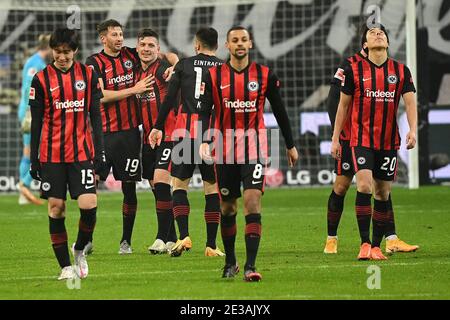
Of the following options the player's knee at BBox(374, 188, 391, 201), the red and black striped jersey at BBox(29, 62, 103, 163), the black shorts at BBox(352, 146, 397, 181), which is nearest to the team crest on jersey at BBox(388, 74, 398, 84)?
the black shorts at BBox(352, 146, 397, 181)

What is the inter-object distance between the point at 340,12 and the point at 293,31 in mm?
893

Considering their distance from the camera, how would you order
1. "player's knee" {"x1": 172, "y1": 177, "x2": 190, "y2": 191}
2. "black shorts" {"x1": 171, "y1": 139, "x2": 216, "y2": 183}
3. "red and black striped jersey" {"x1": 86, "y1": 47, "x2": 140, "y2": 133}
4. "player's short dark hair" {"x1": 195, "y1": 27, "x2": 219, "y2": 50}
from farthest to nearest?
"red and black striped jersey" {"x1": 86, "y1": 47, "x2": 140, "y2": 133}, "player's knee" {"x1": 172, "y1": 177, "x2": 190, "y2": 191}, "black shorts" {"x1": 171, "y1": 139, "x2": 216, "y2": 183}, "player's short dark hair" {"x1": 195, "y1": 27, "x2": 219, "y2": 50}

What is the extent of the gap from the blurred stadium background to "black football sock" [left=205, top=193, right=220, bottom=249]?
380 inches

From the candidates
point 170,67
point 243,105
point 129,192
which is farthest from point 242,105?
point 129,192

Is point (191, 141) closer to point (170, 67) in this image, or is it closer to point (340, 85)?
point (170, 67)

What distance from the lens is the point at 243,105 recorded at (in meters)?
8.95

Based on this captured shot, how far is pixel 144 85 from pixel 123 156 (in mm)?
730

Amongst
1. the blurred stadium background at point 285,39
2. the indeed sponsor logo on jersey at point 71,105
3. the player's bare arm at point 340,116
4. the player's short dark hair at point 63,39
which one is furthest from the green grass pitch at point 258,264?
the blurred stadium background at point 285,39

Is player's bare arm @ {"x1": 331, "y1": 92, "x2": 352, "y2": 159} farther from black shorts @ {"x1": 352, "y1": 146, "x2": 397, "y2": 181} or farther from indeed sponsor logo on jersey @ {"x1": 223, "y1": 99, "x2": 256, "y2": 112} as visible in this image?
indeed sponsor logo on jersey @ {"x1": 223, "y1": 99, "x2": 256, "y2": 112}

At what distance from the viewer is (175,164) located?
11.5 metres

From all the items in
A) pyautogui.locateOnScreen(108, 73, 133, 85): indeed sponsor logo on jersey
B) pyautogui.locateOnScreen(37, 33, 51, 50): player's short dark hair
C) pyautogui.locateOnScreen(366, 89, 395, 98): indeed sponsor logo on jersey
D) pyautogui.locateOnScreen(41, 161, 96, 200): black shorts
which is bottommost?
pyautogui.locateOnScreen(41, 161, 96, 200): black shorts

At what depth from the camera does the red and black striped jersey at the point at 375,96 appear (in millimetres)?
10345

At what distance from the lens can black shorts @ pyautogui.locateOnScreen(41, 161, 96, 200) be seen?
9055 mm
